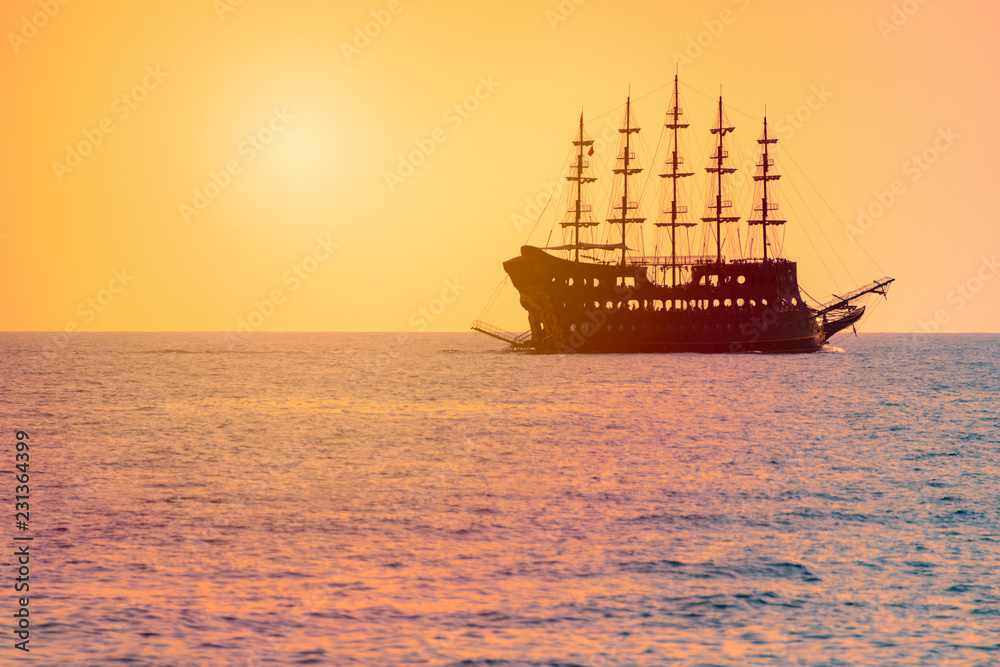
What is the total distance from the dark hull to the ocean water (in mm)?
53035

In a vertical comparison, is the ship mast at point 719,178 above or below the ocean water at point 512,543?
above

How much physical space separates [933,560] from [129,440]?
91.0 feet

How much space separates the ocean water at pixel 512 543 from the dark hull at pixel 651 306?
5303 centimetres

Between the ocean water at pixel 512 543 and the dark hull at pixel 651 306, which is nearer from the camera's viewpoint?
the ocean water at pixel 512 543

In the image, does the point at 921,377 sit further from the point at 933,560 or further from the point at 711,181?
the point at 933,560

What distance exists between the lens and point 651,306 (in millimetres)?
96438

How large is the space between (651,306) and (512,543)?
81.0 m

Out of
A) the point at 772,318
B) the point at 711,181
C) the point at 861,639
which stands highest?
the point at 711,181

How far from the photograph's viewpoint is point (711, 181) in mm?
98062

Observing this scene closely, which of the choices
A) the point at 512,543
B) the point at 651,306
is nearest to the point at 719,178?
the point at 651,306

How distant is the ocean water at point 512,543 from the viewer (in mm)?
11703

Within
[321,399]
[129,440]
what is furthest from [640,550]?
[321,399]

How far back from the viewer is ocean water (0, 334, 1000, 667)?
1170cm

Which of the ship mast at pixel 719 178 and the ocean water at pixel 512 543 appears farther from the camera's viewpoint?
the ship mast at pixel 719 178
